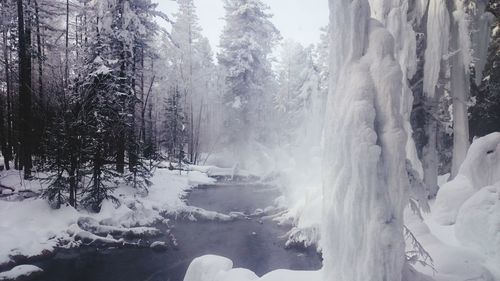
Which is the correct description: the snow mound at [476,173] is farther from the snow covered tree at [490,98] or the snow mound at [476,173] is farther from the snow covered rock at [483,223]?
the snow covered tree at [490,98]

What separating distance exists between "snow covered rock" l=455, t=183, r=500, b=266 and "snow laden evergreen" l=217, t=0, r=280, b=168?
24.4m

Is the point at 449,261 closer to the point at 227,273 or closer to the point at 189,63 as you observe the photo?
the point at 227,273

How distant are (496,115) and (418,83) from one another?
16.5ft

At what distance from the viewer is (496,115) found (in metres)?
14.4

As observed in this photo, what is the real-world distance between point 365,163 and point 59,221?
11.5m

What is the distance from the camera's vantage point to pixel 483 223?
6809mm

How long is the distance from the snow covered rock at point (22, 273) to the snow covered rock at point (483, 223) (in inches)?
415

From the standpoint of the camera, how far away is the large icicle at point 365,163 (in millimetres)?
4637

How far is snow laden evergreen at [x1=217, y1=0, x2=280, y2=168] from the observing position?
3139cm

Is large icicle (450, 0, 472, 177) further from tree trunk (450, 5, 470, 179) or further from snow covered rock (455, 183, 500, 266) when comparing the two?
snow covered rock (455, 183, 500, 266)

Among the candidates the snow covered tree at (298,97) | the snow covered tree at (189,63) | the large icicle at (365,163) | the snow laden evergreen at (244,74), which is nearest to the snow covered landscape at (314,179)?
the large icicle at (365,163)

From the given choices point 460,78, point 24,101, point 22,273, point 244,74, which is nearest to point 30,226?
point 22,273

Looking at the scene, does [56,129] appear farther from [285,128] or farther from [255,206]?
[285,128]

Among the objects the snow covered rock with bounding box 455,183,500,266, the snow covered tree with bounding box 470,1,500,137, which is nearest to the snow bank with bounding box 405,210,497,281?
the snow covered rock with bounding box 455,183,500,266
